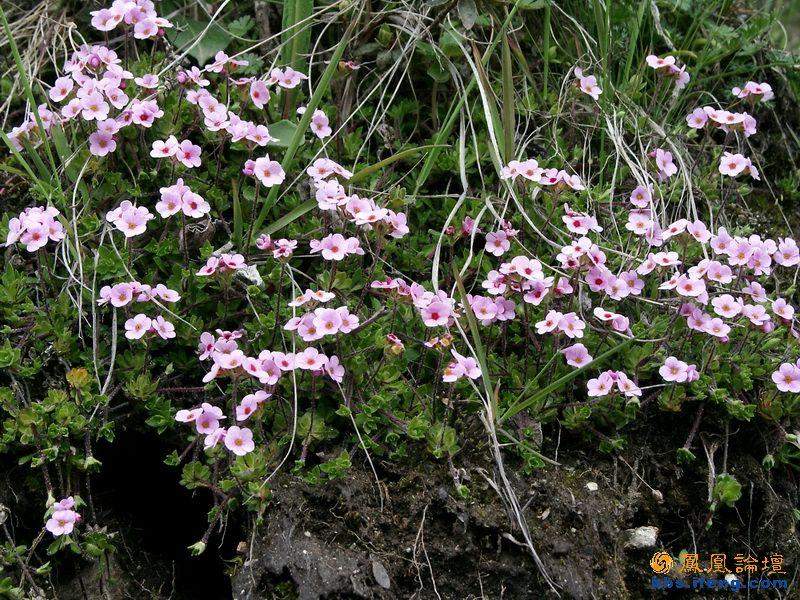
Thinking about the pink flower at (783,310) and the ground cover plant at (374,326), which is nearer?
the ground cover plant at (374,326)

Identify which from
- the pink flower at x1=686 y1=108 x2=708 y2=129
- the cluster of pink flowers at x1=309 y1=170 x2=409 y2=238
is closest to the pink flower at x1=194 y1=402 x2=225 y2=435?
the cluster of pink flowers at x1=309 y1=170 x2=409 y2=238

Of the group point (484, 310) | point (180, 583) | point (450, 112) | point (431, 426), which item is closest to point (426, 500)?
point (431, 426)

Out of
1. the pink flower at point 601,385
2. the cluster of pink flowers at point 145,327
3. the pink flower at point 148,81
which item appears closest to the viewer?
the cluster of pink flowers at point 145,327

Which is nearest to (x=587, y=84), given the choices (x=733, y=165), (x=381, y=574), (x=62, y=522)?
(x=733, y=165)

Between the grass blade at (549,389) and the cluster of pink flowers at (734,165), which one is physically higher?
the cluster of pink flowers at (734,165)

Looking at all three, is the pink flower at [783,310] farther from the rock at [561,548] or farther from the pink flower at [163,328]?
the pink flower at [163,328]

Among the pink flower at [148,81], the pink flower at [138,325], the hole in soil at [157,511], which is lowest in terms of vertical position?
the hole in soil at [157,511]

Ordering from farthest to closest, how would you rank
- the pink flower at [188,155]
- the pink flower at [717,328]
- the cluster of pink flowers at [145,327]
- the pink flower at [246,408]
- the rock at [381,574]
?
the pink flower at [188,155] → the pink flower at [717,328] → the cluster of pink flowers at [145,327] → the pink flower at [246,408] → the rock at [381,574]

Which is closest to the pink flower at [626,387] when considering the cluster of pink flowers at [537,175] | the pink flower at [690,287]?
the pink flower at [690,287]

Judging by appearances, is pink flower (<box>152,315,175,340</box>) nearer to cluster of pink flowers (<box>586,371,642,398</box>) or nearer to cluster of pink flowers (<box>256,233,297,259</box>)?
cluster of pink flowers (<box>256,233,297,259</box>)

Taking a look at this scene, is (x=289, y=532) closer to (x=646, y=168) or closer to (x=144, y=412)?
A: (x=144, y=412)
